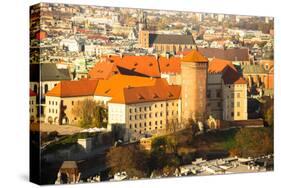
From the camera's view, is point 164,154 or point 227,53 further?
point 227,53

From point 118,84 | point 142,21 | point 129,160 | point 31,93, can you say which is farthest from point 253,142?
point 31,93

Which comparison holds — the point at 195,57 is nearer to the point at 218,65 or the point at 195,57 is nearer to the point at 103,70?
the point at 218,65

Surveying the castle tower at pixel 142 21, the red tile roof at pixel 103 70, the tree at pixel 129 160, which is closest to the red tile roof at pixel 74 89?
the red tile roof at pixel 103 70

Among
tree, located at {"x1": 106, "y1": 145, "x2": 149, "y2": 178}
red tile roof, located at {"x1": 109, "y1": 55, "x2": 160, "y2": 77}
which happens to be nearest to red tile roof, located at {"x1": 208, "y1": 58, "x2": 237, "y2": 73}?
red tile roof, located at {"x1": 109, "y1": 55, "x2": 160, "y2": 77}

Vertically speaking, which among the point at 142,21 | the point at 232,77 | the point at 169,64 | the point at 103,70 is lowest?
the point at 232,77

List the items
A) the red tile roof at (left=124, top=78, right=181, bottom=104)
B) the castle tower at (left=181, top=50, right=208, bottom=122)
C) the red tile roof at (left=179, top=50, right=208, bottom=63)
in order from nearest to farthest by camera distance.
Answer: the red tile roof at (left=124, top=78, right=181, bottom=104)
the castle tower at (left=181, top=50, right=208, bottom=122)
the red tile roof at (left=179, top=50, right=208, bottom=63)

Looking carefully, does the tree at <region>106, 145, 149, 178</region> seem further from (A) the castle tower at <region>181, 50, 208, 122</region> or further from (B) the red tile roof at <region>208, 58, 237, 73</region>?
(B) the red tile roof at <region>208, 58, 237, 73</region>

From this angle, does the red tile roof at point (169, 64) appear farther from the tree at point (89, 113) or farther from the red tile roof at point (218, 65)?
the tree at point (89, 113)
